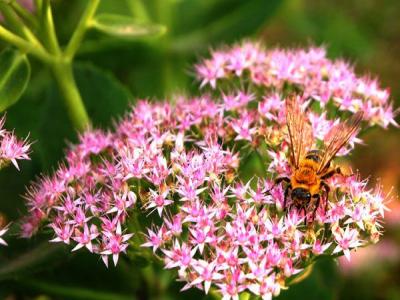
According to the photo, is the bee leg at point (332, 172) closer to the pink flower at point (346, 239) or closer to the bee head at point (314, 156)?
the bee head at point (314, 156)

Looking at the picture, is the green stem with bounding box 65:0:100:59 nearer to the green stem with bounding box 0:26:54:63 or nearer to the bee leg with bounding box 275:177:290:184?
the green stem with bounding box 0:26:54:63

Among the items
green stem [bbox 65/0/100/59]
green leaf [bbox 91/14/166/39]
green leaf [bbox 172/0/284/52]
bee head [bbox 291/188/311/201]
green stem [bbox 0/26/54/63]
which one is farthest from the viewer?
green leaf [bbox 172/0/284/52]

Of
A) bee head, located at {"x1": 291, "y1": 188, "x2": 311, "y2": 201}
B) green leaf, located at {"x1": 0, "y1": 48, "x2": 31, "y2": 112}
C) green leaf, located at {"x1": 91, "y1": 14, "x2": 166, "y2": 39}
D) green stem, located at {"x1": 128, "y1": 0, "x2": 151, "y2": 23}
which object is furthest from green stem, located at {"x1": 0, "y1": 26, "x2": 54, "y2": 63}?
green stem, located at {"x1": 128, "y1": 0, "x2": 151, "y2": 23}

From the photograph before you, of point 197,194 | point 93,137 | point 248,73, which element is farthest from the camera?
point 248,73

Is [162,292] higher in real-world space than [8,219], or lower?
lower

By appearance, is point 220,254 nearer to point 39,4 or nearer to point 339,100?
point 339,100

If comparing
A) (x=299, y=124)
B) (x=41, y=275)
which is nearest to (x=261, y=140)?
(x=299, y=124)

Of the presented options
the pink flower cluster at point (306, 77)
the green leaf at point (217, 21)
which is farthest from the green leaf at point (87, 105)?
the green leaf at point (217, 21)
